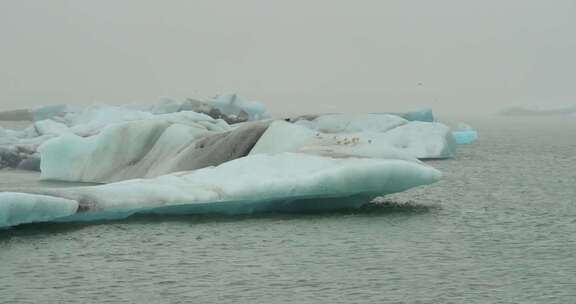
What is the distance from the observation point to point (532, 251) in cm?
2103

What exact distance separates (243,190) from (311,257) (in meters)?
3.59

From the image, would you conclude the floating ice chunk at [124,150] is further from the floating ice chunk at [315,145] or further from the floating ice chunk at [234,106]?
the floating ice chunk at [234,106]

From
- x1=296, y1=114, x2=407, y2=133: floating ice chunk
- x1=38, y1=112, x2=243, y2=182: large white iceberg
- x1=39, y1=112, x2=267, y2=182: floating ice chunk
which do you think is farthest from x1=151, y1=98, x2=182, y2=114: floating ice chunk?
x1=39, y1=112, x2=267, y2=182: floating ice chunk

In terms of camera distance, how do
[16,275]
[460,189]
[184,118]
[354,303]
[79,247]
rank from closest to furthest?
[354,303] < [16,275] < [79,247] < [460,189] < [184,118]

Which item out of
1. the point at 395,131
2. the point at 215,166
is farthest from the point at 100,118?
the point at 215,166

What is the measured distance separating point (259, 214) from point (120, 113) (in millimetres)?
27418

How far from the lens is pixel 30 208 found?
21141 mm

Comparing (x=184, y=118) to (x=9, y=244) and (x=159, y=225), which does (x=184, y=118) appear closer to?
(x=159, y=225)

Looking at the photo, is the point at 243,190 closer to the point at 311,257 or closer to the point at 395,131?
the point at 311,257

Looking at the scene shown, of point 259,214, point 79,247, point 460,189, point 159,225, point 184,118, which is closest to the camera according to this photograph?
point 79,247

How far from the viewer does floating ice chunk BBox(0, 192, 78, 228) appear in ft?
67.9

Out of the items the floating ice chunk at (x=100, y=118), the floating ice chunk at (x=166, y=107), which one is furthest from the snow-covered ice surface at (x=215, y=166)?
the floating ice chunk at (x=166, y=107)

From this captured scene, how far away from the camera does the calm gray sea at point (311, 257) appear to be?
56.8 ft

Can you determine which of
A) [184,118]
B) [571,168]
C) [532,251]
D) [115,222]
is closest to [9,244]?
[115,222]
